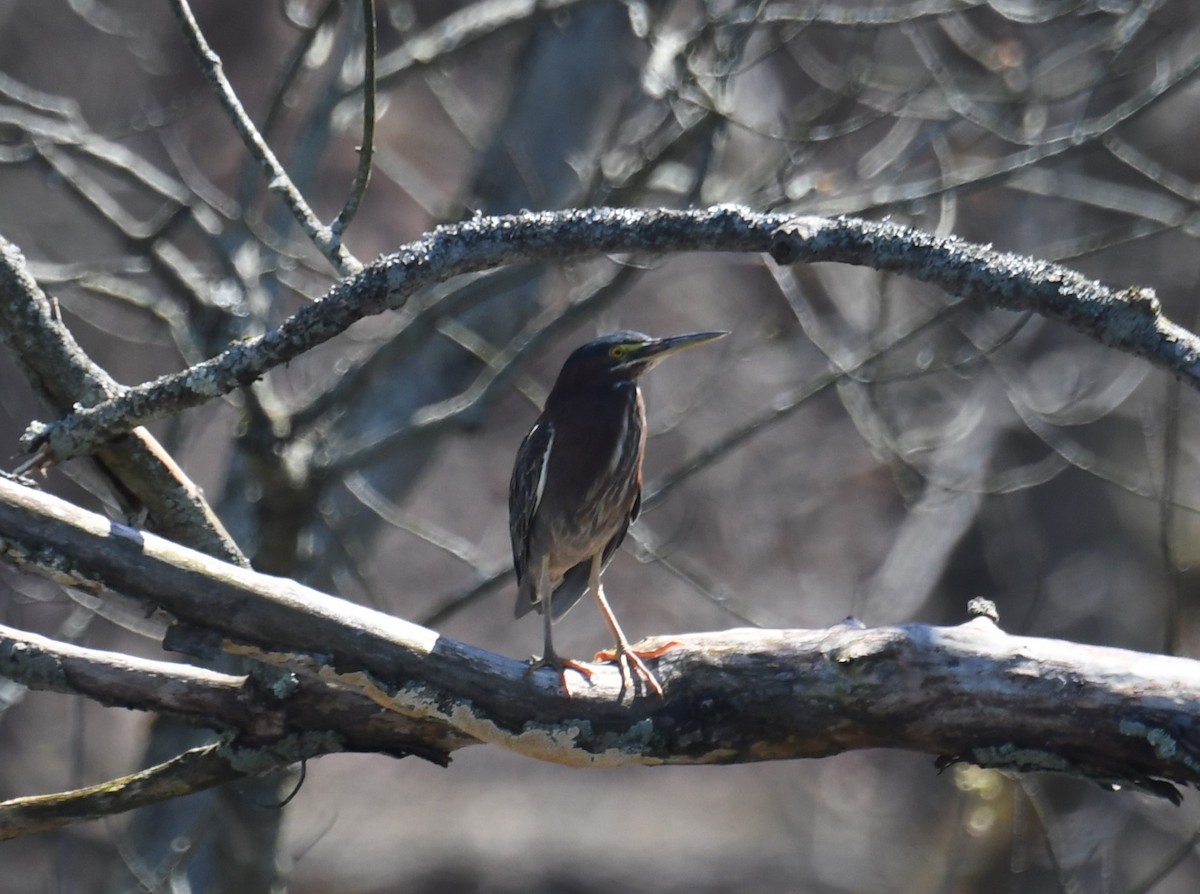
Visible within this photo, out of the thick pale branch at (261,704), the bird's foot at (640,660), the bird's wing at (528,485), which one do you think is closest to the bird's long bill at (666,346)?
the bird's wing at (528,485)

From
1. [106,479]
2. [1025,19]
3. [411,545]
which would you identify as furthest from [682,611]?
[106,479]

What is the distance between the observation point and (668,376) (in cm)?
1289

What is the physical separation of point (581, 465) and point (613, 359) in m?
0.39

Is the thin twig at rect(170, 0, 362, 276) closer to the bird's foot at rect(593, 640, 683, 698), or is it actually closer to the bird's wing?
the bird's foot at rect(593, 640, 683, 698)

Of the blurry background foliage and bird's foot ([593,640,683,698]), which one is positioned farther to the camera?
the blurry background foliage

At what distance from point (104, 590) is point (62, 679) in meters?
0.30

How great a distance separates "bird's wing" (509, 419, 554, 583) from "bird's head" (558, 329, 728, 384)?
22cm

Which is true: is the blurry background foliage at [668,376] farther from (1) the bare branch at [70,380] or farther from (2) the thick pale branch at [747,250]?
(1) the bare branch at [70,380]

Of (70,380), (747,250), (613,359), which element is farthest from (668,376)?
(747,250)

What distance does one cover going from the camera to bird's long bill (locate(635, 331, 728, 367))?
14.6 feet

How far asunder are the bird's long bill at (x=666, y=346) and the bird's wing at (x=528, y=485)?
41 centimetres

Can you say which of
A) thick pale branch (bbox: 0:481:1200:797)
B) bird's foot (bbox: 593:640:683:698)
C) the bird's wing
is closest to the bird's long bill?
the bird's wing

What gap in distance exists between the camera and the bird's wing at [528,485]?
4.82 metres

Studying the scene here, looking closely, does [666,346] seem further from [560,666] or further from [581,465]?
[560,666]
